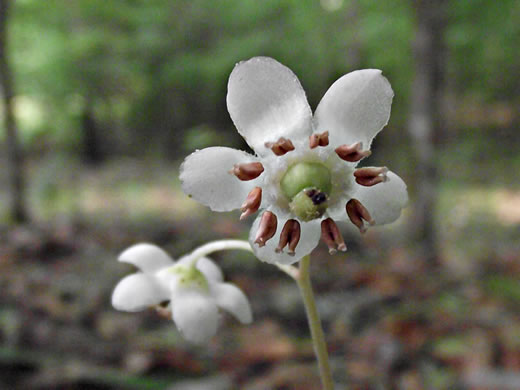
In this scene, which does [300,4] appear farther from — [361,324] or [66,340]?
[66,340]

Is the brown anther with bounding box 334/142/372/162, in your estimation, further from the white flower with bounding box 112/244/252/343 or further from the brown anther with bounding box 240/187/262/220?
the white flower with bounding box 112/244/252/343

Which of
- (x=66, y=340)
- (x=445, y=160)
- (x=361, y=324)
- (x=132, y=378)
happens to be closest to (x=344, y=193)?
(x=132, y=378)

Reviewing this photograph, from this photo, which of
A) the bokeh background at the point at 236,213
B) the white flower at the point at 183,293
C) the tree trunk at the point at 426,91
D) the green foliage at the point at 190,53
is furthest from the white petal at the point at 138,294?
the green foliage at the point at 190,53

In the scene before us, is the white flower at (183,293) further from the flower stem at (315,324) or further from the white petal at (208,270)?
the flower stem at (315,324)

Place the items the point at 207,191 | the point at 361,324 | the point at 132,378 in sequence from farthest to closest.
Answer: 1. the point at 361,324
2. the point at 132,378
3. the point at 207,191

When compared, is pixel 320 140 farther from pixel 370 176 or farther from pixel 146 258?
pixel 146 258

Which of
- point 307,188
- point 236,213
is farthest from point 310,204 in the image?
point 236,213
